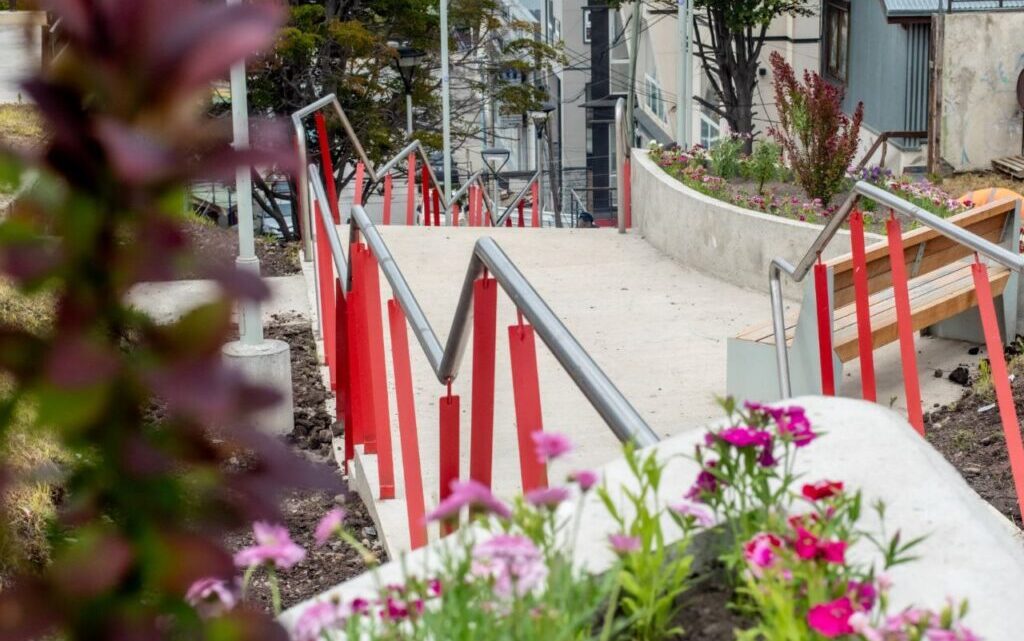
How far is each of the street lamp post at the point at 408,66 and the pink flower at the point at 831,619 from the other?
701 inches

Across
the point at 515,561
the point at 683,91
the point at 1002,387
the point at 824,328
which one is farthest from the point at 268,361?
the point at 683,91

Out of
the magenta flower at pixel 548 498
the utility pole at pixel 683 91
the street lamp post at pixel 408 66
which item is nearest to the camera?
the magenta flower at pixel 548 498

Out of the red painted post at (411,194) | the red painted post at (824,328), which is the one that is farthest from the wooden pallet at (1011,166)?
the red painted post at (824,328)

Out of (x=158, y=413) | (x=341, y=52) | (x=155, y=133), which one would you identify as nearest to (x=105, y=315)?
(x=155, y=133)

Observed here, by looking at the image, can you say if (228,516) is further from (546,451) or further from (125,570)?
(546,451)

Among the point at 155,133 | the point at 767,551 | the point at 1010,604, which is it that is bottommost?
the point at 1010,604

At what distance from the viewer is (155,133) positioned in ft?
3.86

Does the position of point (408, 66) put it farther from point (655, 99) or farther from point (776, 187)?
point (655, 99)

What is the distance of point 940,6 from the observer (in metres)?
18.1

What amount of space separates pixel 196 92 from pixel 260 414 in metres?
0.28

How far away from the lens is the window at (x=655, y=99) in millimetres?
35259

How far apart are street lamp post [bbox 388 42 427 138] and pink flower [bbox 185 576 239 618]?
1789 centimetres

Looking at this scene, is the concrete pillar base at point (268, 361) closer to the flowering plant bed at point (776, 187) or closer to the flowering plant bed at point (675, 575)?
the flowering plant bed at point (776, 187)

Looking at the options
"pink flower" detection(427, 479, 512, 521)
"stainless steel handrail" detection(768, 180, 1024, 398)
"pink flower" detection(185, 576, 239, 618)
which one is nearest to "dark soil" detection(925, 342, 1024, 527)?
"stainless steel handrail" detection(768, 180, 1024, 398)
